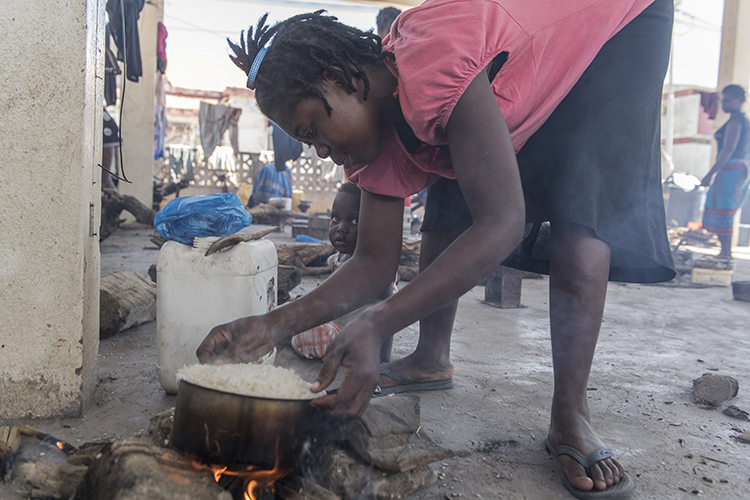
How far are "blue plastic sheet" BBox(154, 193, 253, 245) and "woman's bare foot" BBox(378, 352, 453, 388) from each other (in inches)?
36.8

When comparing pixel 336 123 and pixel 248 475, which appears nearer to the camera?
pixel 248 475

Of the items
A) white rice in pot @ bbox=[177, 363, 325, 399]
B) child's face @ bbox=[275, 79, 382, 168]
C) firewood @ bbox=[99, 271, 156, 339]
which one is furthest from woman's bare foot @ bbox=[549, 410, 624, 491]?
firewood @ bbox=[99, 271, 156, 339]

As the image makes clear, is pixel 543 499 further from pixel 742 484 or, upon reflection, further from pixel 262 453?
pixel 262 453

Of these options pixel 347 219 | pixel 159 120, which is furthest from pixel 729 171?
pixel 159 120

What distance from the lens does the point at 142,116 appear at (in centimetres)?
870

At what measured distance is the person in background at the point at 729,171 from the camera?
6.86 m

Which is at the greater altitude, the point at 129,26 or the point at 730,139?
the point at 129,26

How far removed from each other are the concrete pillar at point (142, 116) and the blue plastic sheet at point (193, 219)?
7.33 meters

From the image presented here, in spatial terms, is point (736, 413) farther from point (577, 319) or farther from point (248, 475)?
point (248, 475)

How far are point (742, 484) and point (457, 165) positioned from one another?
4.25ft

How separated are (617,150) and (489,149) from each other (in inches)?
24.7

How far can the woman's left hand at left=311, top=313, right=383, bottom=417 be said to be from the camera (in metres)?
1.13

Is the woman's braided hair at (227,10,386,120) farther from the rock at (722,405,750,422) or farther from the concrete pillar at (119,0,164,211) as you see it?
the concrete pillar at (119,0,164,211)

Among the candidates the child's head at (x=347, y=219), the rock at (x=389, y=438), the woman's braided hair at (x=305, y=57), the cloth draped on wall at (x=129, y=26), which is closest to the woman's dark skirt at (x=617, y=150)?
the woman's braided hair at (x=305, y=57)
